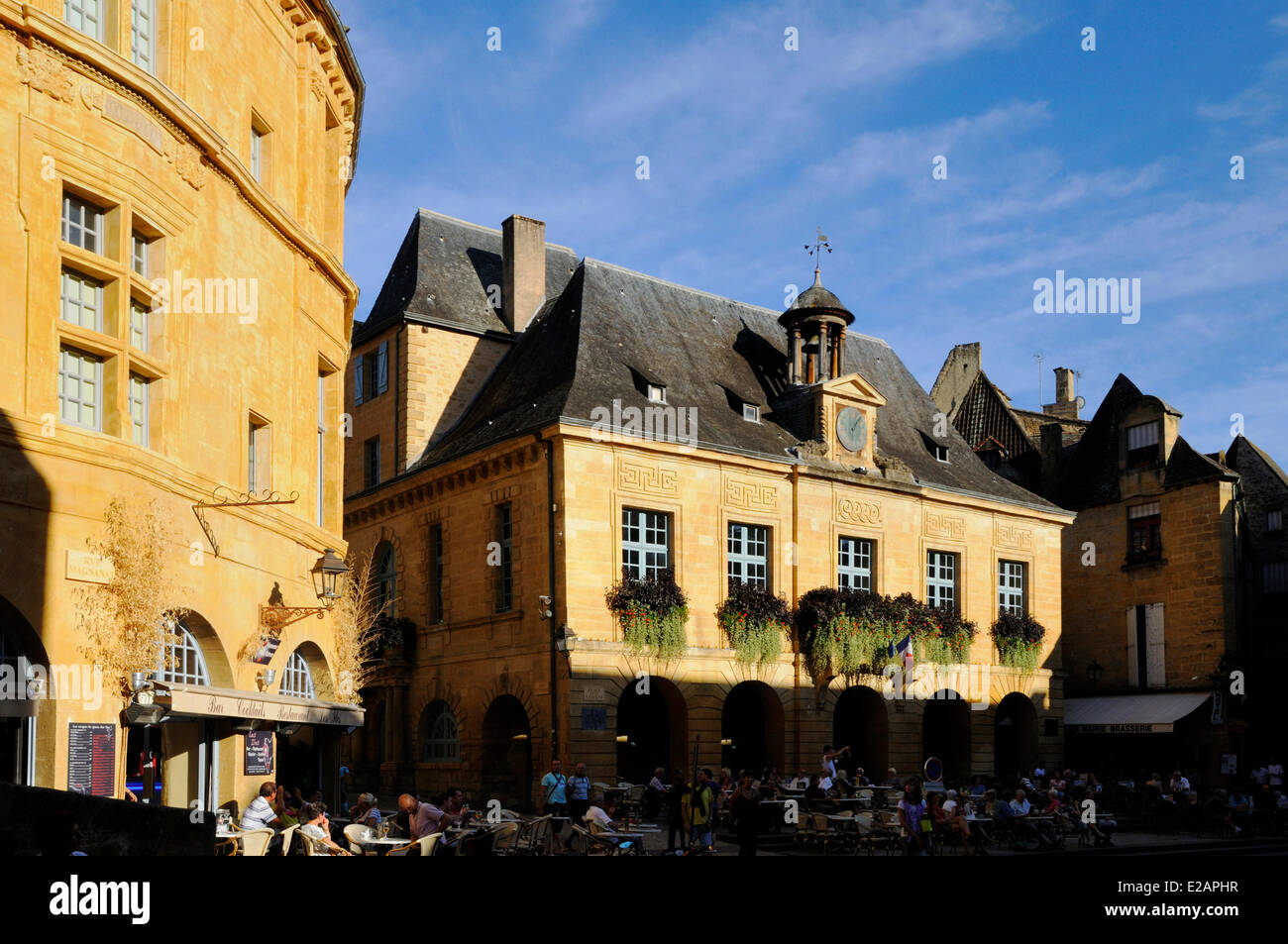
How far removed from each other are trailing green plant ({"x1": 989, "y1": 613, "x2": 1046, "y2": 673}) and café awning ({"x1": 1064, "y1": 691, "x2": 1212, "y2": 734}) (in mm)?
3183

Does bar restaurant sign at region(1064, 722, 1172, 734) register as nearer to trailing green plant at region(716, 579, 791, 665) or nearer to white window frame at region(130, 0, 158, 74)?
trailing green plant at region(716, 579, 791, 665)

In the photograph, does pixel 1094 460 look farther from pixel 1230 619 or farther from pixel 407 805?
pixel 407 805

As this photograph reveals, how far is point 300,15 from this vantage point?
59.3 feet

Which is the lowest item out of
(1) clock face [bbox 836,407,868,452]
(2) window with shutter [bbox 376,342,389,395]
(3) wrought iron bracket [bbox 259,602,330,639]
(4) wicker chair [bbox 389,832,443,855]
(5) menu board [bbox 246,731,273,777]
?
(4) wicker chair [bbox 389,832,443,855]

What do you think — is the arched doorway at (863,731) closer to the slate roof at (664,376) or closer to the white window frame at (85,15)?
the slate roof at (664,376)

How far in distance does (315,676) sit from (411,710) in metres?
10.6

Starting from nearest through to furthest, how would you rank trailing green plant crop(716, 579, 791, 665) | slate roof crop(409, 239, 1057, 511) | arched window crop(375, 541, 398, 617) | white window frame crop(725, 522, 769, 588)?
1. trailing green plant crop(716, 579, 791, 665)
2. slate roof crop(409, 239, 1057, 511)
3. white window frame crop(725, 522, 769, 588)
4. arched window crop(375, 541, 398, 617)

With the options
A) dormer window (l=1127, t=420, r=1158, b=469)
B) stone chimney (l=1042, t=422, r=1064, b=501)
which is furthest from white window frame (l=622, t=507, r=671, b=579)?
stone chimney (l=1042, t=422, r=1064, b=501)

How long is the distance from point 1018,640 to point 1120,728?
14.0 feet

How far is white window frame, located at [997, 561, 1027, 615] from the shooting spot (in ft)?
107

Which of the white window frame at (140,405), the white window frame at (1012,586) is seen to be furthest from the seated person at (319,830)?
the white window frame at (1012,586)

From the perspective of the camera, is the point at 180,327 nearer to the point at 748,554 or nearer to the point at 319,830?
the point at 319,830

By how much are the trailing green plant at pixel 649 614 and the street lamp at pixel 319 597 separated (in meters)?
7.23

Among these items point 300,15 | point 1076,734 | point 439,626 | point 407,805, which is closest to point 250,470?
point 407,805
